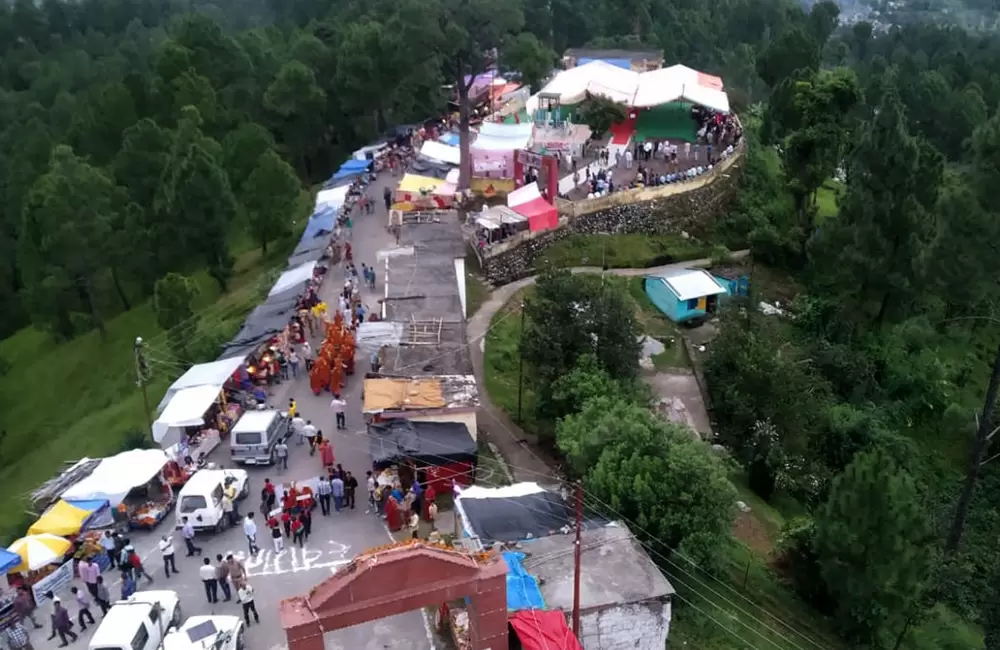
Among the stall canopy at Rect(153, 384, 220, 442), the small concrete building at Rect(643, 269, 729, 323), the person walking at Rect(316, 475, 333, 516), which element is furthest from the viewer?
the small concrete building at Rect(643, 269, 729, 323)

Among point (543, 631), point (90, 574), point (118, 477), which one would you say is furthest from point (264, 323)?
point (543, 631)

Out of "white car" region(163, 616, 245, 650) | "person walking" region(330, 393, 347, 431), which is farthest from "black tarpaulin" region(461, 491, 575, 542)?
"person walking" region(330, 393, 347, 431)

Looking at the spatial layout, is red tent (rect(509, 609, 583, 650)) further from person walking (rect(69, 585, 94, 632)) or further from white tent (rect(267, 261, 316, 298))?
white tent (rect(267, 261, 316, 298))

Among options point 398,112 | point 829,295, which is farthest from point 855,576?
point 398,112

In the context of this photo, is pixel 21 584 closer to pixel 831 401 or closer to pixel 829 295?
pixel 831 401

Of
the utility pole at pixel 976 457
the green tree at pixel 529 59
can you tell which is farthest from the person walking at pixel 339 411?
the green tree at pixel 529 59

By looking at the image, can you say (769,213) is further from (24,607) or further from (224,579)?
(24,607)
